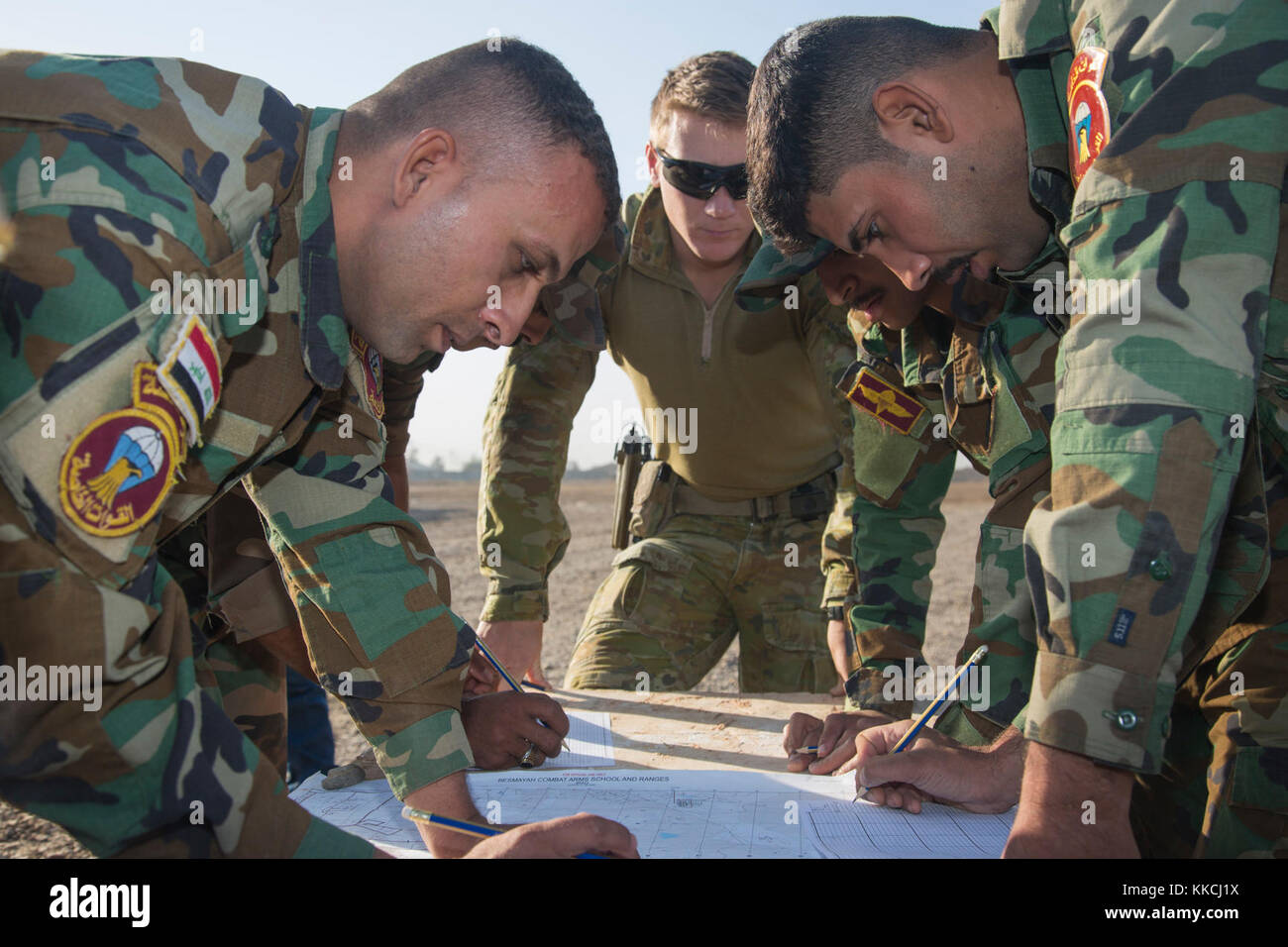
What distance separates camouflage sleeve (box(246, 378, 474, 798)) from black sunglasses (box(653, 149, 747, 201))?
1621 mm

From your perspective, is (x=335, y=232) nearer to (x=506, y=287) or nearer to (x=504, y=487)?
(x=506, y=287)

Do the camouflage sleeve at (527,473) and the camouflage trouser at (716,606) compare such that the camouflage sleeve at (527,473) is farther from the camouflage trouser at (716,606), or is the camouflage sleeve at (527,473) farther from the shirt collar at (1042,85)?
the shirt collar at (1042,85)

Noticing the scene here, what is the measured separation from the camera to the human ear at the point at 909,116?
188 centimetres

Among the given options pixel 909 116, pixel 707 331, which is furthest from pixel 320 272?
pixel 707 331

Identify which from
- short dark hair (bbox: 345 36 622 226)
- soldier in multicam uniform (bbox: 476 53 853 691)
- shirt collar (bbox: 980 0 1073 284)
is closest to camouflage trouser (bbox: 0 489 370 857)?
short dark hair (bbox: 345 36 622 226)

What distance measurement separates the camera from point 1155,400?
1193 mm

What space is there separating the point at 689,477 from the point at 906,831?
6.78ft

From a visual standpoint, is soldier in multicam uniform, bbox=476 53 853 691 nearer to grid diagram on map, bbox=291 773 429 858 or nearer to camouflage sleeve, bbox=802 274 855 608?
camouflage sleeve, bbox=802 274 855 608

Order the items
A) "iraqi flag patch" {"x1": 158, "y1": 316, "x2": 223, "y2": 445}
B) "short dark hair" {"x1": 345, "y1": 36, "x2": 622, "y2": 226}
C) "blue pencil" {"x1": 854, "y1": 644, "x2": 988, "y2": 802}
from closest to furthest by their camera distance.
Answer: "iraqi flag patch" {"x1": 158, "y1": 316, "x2": 223, "y2": 445}, "short dark hair" {"x1": 345, "y1": 36, "x2": 622, "y2": 226}, "blue pencil" {"x1": 854, "y1": 644, "x2": 988, "y2": 802}

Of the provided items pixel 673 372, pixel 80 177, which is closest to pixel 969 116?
pixel 80 177

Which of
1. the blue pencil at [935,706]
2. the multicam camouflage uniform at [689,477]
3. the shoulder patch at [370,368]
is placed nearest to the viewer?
the blue pencil at [935,706]

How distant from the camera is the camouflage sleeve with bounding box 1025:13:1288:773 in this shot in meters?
1.18

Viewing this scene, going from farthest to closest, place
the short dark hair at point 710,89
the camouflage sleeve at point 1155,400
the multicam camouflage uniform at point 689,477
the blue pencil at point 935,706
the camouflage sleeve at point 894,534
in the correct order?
the multicam camouflage uniform at point 689,477 → the short dark hair at point 710,89 → the camouflage sleeve at point 894,534 → the blue pencil at point 935,706 → the camouflage sleeve at point 1155,400

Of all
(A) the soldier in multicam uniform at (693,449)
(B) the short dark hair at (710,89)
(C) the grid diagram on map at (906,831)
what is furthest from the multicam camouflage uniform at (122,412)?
(B) the short dark hair at (710,89)
